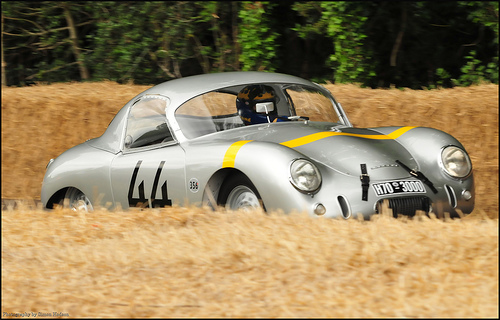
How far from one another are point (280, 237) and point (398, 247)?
0.72m

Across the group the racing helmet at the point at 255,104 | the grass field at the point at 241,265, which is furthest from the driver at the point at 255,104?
the grass field at the point at 241,265

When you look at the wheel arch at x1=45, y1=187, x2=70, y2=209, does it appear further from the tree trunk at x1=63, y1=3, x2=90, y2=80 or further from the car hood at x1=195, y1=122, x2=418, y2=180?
the tree trunk at x1=63, y1=3, x2=90, y2=80

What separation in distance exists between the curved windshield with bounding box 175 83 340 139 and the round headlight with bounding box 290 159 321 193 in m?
1.32

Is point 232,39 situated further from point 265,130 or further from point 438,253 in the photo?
point 438,253

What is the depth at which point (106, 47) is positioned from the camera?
14859 mm

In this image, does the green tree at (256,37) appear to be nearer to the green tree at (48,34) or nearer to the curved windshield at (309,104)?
the green tree at (48,34)

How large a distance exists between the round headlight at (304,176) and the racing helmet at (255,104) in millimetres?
1366

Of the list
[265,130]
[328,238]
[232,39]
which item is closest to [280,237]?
[328,238]

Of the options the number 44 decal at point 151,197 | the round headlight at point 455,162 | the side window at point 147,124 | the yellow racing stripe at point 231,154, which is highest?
the side window at point 147,124

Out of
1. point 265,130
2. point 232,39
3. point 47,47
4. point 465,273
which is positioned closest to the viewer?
point 465,273

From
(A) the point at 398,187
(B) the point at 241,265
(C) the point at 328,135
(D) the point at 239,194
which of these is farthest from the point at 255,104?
(B) the point at 241,265

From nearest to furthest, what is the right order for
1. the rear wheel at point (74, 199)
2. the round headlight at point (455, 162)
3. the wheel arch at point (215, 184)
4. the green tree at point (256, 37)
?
the wheel arch at point (215, 184) → the round headlight at point (455, 162) → the rear wheel at point (74, 199) → the green tree at point (256, 37)

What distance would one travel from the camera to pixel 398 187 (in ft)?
17.5

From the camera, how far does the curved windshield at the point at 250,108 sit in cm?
638
